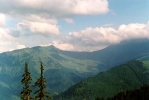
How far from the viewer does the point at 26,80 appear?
41.8m

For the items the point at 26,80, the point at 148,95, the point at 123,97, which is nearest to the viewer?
the point at 26,80

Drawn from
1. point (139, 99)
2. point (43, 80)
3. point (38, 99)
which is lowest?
point (139, 99)

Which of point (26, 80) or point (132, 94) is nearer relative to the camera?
point (26, 80)

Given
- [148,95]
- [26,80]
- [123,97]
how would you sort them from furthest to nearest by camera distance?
1. [123,97]
2. [148,95]
3. [26,80]

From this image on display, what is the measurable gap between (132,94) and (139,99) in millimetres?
11695

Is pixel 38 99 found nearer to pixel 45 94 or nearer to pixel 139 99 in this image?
pixel 45 94

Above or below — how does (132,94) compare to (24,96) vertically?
below

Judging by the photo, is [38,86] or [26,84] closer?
[26,84]

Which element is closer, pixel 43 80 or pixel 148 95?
pixel 43 80

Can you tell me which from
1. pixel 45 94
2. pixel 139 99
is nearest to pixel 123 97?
pixel 139 99

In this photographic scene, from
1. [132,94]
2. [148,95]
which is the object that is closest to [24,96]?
[148,95]

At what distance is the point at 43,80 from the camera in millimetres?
41781

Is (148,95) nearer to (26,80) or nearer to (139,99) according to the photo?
(139,99)

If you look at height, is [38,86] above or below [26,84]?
below
